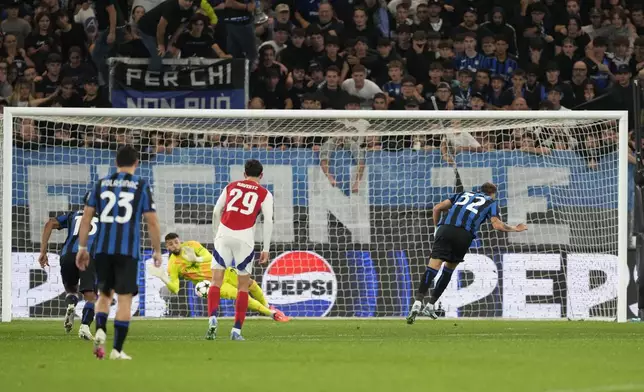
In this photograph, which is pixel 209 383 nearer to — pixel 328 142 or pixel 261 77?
pixel 328 142

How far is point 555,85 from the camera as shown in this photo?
21094mm

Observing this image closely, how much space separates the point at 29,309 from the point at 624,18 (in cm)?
1142

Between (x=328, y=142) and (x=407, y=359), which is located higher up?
(x=328, y=142)

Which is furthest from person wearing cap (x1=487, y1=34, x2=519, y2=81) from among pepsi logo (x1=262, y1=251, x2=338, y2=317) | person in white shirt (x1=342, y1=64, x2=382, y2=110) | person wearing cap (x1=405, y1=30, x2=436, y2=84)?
pepsi logo (x1=262, y1=251, x2=338, y2=317)

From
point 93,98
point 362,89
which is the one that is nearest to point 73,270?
point 93,98

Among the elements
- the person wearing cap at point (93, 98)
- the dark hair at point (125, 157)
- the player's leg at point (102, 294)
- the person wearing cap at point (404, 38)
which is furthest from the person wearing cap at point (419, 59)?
the player's leg at point (102, 294)

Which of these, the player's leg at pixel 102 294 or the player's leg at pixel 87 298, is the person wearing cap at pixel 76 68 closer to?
the player's leg at pixel 87 298

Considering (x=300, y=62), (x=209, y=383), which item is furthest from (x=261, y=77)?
(x=209, y=383)


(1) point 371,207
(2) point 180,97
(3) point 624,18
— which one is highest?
(3) point 624,18

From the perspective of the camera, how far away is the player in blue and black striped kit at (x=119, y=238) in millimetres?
10633

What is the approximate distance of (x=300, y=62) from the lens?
69.7ft

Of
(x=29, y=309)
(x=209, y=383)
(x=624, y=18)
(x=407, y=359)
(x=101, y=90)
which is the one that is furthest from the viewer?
(x=624, y=18)

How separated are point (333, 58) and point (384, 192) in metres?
2.93

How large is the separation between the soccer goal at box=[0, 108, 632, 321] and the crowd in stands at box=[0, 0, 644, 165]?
0.10 m
